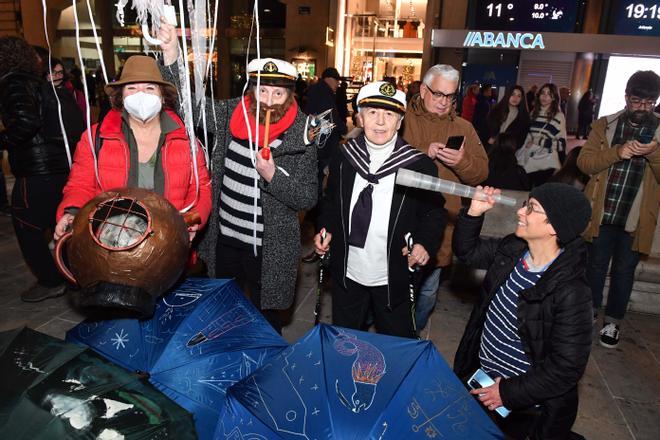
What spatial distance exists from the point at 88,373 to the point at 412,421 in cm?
92

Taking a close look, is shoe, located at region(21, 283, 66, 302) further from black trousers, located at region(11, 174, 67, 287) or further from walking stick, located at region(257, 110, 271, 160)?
walking stick, located at region(257, 110, 271, 160)

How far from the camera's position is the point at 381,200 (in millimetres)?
2354

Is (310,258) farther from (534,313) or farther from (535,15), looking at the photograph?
(535,15)

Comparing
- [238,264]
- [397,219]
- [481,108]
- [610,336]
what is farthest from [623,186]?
[481,108]

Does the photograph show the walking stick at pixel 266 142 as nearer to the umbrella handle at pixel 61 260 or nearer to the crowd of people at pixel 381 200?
the crowd of people at pixel 381 200

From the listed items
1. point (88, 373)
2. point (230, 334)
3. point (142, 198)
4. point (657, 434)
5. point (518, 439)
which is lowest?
point (657, 434)

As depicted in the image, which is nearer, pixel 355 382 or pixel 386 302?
pixel 355 382

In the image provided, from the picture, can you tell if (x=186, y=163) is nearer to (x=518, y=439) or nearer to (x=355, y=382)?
(x=355, y=382)

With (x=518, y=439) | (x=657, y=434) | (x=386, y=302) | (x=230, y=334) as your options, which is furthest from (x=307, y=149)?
(x=657, y=434)

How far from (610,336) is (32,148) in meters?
4.48

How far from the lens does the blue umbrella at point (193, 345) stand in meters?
1.59

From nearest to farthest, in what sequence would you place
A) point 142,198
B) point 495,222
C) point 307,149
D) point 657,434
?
point 142,198
point 307,149
point 657,434
point 495,222

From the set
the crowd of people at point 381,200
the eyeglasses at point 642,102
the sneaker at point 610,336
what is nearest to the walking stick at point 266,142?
the crowd of people at point 381,200

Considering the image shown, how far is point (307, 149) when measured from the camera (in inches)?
97.9
